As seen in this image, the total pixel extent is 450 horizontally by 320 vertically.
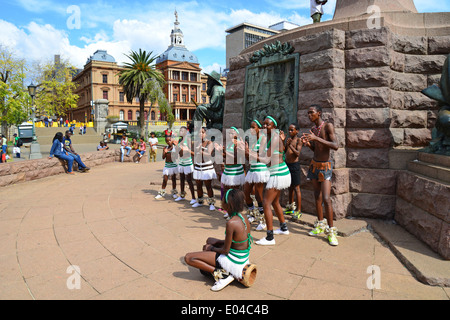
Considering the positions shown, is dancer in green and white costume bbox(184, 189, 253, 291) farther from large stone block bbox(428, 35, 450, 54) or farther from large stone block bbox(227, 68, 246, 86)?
large stone block bbox(428, 35, 450, 54)

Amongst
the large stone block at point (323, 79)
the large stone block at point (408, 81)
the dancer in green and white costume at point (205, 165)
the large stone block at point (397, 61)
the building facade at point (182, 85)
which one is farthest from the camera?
the building facade at point (182, 85)

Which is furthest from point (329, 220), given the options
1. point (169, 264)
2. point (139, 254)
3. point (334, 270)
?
point (139, 254)

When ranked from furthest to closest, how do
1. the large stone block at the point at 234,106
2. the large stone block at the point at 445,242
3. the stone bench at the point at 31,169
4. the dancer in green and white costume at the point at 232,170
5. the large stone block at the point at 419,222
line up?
the stone bench at the point at 31,169, the large stone block at the point at 234,106, the dancer in green and white costume at the point at 232,170, the large stone block at the point at 419,222, the large stone block at the point at 445,242

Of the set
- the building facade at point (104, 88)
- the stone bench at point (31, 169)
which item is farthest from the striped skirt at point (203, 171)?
the building facade at point (104, 88)

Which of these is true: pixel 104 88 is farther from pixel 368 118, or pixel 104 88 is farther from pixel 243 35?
pixel 368 118

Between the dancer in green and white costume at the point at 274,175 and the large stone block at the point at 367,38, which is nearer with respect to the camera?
the dancer in green and white costume at the point at 274,175

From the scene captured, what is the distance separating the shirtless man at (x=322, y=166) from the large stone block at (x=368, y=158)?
128cm

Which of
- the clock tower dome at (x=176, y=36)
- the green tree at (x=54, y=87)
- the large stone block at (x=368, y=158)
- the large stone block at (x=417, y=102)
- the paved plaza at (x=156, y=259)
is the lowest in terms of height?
the paved plaza at (x=156, y=259)

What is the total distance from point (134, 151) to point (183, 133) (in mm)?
10879

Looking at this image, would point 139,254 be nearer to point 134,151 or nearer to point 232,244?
point 232,244

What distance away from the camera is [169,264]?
12.7 ft

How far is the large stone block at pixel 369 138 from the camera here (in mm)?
5758

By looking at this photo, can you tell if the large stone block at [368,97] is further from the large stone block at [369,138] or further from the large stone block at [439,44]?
the large stone block at [439,44]

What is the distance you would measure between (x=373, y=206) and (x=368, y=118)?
172cm
